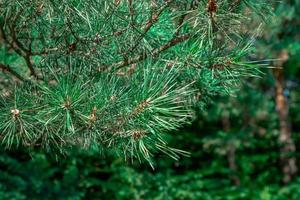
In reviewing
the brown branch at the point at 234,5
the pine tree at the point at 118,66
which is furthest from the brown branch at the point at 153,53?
the brown branch at the point at 234,5

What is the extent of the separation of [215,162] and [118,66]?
3625mm

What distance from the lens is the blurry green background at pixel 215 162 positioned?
4.05 metres

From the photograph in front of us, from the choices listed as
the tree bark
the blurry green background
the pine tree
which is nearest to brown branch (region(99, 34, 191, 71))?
the pine tree

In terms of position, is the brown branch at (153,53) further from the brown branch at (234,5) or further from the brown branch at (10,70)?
the brown branch at (10,70)

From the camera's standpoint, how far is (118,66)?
1.57 meters

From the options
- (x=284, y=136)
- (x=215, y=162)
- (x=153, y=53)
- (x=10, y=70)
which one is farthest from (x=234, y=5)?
(x=284, y=136)

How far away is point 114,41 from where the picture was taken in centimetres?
150

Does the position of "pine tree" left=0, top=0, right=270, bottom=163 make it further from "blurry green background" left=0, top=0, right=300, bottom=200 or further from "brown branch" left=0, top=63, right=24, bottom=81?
"blurry green background" left=0, top=0, right=300, bottom=200

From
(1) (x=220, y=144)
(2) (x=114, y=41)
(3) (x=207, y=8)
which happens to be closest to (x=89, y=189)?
(1) (x=220, y=144)

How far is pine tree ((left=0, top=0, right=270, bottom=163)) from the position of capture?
132 centimetres

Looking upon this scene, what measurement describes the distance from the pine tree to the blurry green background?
222 cm

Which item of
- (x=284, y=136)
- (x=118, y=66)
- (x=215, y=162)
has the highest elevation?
(x=118, y=66)

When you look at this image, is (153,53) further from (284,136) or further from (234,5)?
(284,136)

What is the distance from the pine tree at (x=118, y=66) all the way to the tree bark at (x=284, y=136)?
3.59 metres
